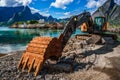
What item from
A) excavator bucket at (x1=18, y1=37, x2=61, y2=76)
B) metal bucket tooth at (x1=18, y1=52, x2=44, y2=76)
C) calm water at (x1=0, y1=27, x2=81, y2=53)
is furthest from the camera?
calm water at (x1=0, y1=27, x2=81, y2=53)

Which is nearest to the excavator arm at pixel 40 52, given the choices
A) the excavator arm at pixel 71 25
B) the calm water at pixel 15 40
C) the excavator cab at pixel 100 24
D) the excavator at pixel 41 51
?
the excavator at pixel 41 51

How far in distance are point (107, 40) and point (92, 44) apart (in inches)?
99.6

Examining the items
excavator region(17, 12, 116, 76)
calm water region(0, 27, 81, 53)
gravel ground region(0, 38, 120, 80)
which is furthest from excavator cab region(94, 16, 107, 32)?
calm water region(0, 27, 81, 53)

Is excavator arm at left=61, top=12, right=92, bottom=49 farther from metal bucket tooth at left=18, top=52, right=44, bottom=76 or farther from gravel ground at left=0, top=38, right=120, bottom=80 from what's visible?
metal bucket tooth at left=18, top=52, right=44, bottom=76

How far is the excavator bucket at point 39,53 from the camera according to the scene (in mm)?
15805

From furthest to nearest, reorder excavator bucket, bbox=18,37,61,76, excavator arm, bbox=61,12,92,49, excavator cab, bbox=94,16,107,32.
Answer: excavator cab, bbox=94,16,107,32 → excavator arm, bbox=61,12,92,49 → excavator bucket, bbox=18,37,61,76

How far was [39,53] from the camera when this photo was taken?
1611cm

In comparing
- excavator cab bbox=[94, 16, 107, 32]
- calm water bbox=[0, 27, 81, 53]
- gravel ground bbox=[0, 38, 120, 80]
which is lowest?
calm water bbox=[0, 27, 81, 53]

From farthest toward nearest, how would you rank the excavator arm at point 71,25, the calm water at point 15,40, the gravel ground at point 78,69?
the calm water at point 15,40 → the excavator arm at point 71,25 → the gravel ground at point 78,69

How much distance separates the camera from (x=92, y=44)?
25344 mm

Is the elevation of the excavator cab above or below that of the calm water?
above

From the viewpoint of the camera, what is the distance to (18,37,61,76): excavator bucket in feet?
51.9

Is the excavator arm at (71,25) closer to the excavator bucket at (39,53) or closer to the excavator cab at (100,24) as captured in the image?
the excavator bucket at (39,53)

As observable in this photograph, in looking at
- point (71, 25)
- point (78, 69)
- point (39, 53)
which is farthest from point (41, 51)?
point (71, 25)
